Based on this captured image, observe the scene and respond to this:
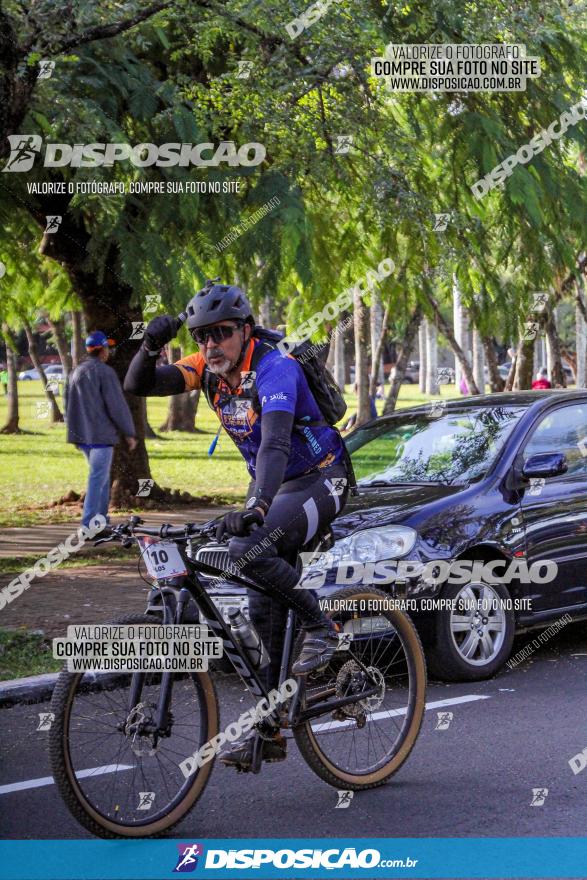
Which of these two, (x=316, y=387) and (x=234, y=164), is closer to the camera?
(x=316, y=387)

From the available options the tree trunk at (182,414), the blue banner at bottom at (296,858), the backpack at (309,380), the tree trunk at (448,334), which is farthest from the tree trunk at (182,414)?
the blue banner at bottom at (296,858)

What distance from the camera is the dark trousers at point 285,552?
4.82 meters

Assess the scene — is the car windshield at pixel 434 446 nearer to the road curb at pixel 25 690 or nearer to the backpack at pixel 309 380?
the road curb at pixel 25 690

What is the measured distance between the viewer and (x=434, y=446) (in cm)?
825

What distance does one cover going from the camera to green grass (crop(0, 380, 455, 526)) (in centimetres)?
1731

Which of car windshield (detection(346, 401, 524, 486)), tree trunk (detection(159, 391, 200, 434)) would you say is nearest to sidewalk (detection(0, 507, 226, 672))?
car windshield (detection(346, 401, 524, 486))

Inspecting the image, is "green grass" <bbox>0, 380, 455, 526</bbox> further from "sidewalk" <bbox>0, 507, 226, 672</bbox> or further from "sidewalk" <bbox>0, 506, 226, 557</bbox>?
"sidewalk" <bbox>0, 507, 226, 672</bbox>

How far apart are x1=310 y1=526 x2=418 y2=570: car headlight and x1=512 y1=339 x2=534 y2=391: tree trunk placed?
1071 cm

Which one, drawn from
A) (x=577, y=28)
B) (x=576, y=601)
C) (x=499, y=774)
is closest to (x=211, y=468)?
(x=577, y=28)

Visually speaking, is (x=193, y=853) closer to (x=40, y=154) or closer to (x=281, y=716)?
(x=281, y=716)

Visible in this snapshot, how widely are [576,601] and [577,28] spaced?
8692mm

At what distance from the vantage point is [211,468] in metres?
23.1

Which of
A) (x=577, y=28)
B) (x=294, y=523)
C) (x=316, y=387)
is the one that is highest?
(x=577, y=28)

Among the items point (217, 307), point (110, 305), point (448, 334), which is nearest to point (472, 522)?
point (217, 307)
